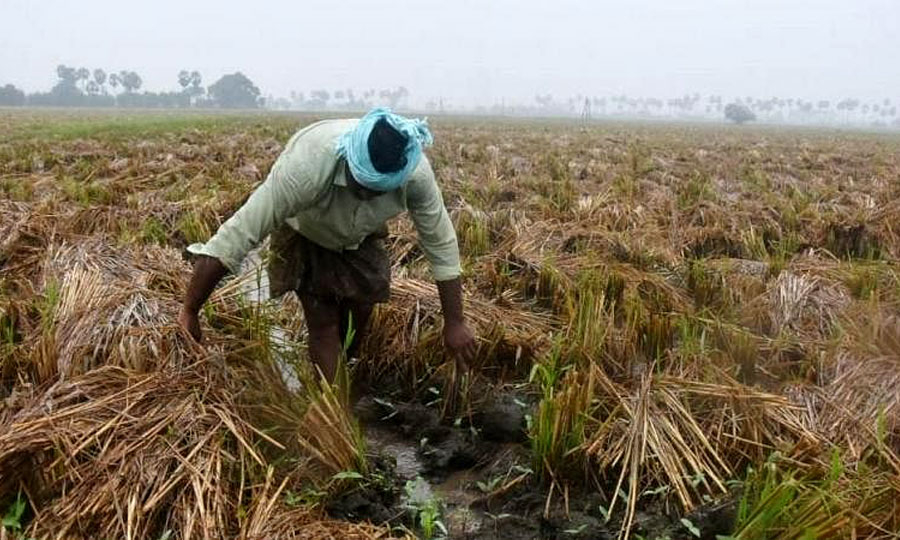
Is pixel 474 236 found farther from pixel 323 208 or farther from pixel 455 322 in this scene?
pixel 323 208

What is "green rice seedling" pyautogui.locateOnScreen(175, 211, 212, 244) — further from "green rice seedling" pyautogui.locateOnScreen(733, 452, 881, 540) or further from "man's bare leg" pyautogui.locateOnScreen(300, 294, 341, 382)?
"green rice seedling" pyautogui.locateOnScreen(733, 452, 881, 540)

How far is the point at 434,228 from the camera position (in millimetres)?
2914

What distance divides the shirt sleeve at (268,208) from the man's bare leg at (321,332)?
625mm

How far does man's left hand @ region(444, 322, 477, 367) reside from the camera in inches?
119

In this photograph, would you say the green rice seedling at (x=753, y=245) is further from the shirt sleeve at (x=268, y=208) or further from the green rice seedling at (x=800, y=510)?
the shirt sleeve at (x=268, y=208)

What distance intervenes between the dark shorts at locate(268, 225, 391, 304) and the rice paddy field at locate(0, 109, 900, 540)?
0.25 meters

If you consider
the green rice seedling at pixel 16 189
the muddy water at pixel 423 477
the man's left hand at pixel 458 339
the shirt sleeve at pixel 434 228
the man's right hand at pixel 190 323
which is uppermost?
the shirt sleeve at pixel 434 228

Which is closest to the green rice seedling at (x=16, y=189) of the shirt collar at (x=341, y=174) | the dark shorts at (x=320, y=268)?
the dark shorts at (x=320, y=268)

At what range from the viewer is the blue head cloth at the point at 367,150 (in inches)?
97.7

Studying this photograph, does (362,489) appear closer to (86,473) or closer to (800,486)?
(86,473)

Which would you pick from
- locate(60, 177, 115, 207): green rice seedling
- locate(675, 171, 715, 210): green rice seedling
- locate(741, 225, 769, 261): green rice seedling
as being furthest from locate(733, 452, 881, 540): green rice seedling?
locate(60, 177, 115, 207): green rice seedling

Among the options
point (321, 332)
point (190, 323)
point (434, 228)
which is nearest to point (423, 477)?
point (321, 332)

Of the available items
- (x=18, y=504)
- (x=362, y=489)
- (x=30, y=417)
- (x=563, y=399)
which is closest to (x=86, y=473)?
(x=18, y=504)

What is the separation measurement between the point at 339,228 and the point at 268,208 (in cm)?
39
